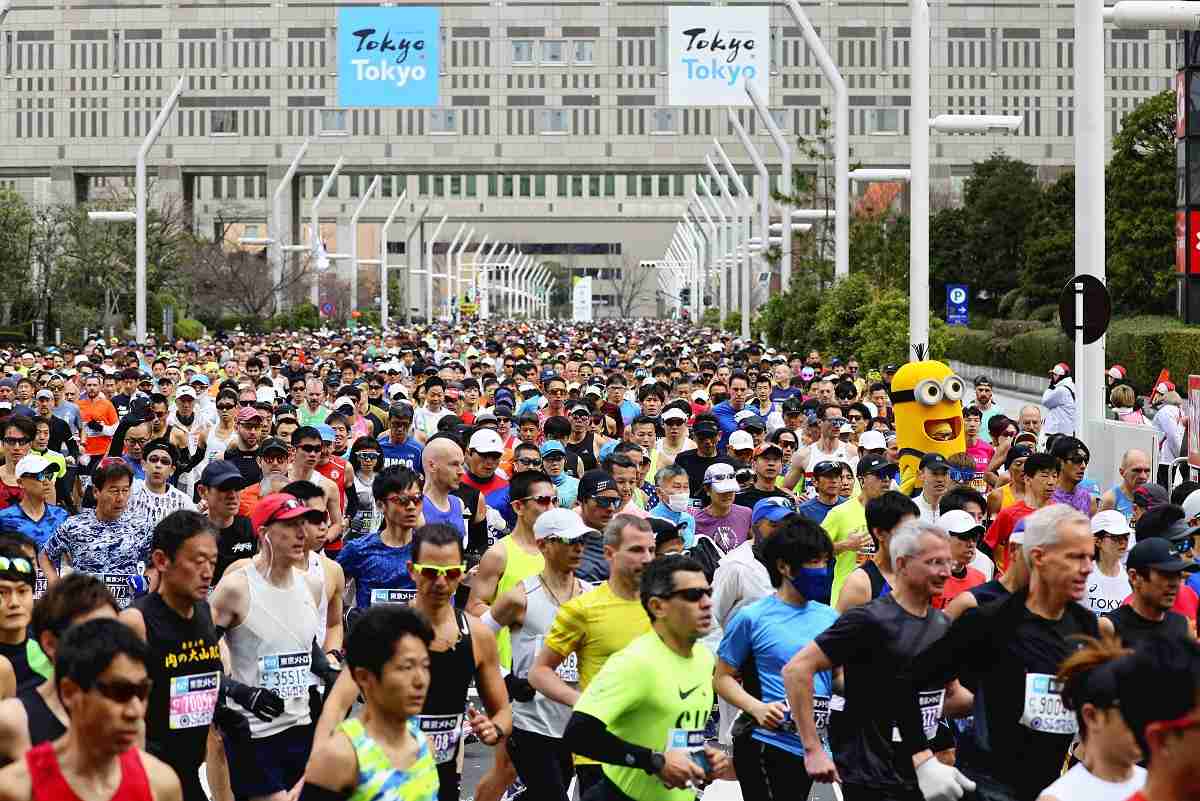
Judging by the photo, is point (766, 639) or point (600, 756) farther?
point (766, 639)

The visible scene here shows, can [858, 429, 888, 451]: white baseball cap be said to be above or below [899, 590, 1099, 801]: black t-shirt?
above

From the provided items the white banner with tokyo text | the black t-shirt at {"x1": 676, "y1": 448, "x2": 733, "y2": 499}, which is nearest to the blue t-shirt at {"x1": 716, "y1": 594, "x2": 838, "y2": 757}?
the black t-shirt at {"x1": 676, "y1": 448, "x2": 733, "y2": 499}

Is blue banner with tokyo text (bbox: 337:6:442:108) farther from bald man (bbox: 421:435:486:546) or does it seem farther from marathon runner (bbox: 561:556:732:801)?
marathon runner (bbox: 561:556:732:801)

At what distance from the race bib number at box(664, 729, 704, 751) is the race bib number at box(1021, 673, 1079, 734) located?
0.96 metres

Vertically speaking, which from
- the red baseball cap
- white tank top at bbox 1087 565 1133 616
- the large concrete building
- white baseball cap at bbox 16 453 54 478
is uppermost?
the large concrete building

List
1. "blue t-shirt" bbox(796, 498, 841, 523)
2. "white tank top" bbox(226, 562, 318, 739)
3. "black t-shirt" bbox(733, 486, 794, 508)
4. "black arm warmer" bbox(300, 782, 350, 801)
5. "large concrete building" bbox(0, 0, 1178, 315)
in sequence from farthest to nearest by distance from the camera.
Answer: "large concrete building" bbox(0, 0, 1178, 315), "black t-shirt" bbox(733, 486, 794, 508), "blue t-shirt" bbox(796, 498, 841, 523), "white tank top" bbox(226, 562, 318, 739), "black arm warmer" bbox(300, 782, 350, 801)

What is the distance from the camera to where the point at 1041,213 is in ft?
218

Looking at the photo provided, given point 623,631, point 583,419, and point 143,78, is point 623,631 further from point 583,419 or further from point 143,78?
point 143,78

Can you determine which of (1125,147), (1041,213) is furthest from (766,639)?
(1041,213)

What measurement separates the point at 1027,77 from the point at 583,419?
94037 millimetres

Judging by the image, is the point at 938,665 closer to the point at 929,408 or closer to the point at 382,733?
the point at 382,733

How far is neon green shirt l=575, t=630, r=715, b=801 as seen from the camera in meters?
6.31

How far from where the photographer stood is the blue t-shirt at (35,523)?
1054 centimetres

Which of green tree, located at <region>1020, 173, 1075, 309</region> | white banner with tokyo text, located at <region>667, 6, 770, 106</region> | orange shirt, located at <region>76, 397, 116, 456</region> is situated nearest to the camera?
orange shirt, located at <region>76, 397, 116, 456</region>
